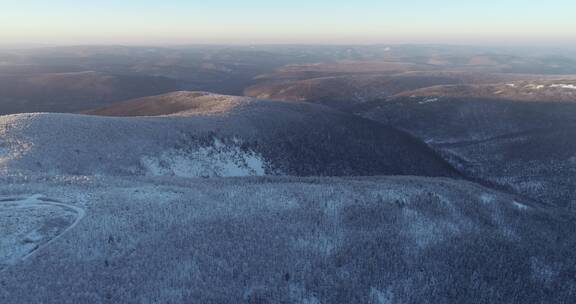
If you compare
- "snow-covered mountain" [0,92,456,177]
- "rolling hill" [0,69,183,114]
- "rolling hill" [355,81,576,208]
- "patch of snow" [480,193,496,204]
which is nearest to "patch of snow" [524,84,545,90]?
"rolling hill" [355,81,576,208]

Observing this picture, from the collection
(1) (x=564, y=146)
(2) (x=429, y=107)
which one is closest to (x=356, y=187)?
(1) (x=564, y=146)

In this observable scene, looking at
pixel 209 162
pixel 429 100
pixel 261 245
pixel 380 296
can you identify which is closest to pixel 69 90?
pixel 429 100

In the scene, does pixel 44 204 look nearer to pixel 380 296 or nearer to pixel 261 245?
pixel 261 245

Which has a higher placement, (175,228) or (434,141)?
(175,228)

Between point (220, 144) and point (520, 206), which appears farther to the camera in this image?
point (220, 144)

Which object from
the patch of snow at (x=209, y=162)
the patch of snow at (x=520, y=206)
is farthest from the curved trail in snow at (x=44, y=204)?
the patch of snow at (x=520, y=206)

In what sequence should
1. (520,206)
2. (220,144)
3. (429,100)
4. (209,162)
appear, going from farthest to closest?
(429,100), (220,144), (209,162), (520,206)

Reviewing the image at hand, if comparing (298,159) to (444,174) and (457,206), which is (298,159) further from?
(457,206)

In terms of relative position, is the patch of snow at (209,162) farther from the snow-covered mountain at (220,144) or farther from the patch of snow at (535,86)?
Result: the patch of snow at (535,86)
